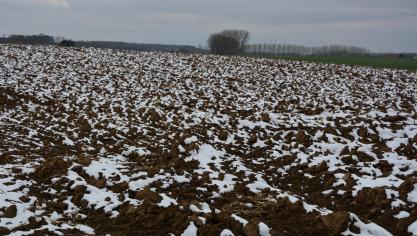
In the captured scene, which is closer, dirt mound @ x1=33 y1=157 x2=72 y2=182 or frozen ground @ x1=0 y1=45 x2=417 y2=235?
frozen ground @ x1=0 y1=45 x2=417 y2=235

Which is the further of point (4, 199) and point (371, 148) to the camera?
point (371, 148)

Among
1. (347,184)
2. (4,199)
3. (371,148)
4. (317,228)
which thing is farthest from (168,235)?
(371,148)

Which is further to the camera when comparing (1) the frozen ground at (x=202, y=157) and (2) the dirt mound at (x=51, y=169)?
(2) the dirt mound at (x=51, y=169)

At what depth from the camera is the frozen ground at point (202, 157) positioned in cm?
586

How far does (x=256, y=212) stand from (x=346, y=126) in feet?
24.5

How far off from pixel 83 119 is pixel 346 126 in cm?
886

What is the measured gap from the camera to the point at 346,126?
1273 centimetres

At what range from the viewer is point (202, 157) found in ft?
32.4

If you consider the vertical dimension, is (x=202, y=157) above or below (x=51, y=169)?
below

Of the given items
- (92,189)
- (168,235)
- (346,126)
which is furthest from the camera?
(346,126)

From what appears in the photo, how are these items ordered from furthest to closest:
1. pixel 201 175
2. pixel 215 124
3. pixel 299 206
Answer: pixel 215 124 → pixel 201 175 → pixel 299 206

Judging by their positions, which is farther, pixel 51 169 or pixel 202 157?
pixel 202 157

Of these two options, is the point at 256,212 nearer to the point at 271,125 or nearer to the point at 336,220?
the point at 336,220

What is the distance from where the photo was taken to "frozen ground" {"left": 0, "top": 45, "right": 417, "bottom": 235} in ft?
19.2
